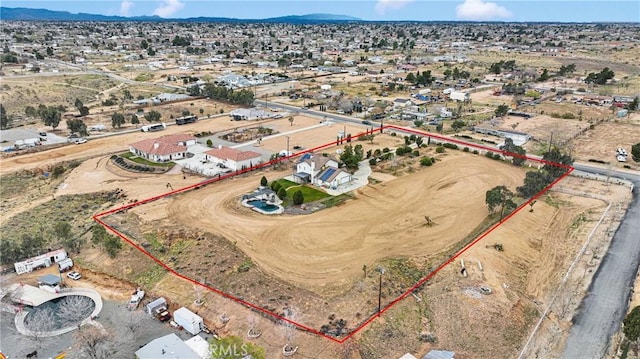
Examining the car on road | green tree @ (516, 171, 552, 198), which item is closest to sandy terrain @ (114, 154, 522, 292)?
green tree @ (516, 171, 552, 198)

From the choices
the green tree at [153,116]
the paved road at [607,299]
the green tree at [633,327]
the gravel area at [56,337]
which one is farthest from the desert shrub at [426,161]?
the green tree at [153,116]

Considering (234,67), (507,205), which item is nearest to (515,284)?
(507,205)

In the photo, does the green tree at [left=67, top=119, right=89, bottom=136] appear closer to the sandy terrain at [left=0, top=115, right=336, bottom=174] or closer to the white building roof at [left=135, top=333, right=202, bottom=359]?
the sandy terrain at [left=0, top=115, right=336, bottom=174]

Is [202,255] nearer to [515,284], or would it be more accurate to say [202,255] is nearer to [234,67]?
[515,284]

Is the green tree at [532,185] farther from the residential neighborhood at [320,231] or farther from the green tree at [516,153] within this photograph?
the green tree at [516,153]

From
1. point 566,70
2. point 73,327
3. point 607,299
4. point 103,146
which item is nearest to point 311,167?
point 73,327

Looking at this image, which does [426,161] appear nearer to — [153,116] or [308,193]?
[308,193]

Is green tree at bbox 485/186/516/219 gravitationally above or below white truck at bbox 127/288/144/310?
above
